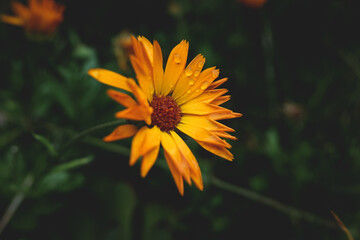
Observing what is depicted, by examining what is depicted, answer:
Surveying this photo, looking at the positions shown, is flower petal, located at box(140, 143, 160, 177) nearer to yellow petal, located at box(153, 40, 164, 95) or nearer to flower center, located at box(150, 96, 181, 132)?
flower center, located at box(150, 96, 181, 132)

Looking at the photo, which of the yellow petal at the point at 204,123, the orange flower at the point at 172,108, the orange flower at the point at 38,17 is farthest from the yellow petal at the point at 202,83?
the orange flower at the point at 38,17

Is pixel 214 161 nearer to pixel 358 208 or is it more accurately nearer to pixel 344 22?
pixel 358 208

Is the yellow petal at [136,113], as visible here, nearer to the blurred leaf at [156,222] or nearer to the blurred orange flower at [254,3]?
the blurred leaf at [156,222]

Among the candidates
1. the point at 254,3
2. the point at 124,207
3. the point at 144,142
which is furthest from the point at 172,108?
the point at 254,3

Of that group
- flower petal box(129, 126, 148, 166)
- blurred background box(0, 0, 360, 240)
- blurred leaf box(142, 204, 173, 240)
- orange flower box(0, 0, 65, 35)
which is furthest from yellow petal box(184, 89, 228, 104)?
orange flower box(0, 0, 65, 35)

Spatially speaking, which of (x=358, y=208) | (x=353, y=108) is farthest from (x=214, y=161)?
(x=353, y=108)

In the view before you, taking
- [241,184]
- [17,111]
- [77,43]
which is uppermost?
[77,43]

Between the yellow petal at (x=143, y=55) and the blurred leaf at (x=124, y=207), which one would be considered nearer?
the yellow petal at (x=143, y=55)
